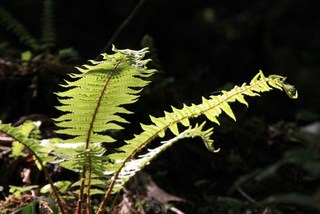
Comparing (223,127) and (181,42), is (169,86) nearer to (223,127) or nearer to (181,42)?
(223,127)

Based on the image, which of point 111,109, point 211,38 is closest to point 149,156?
point 111,109

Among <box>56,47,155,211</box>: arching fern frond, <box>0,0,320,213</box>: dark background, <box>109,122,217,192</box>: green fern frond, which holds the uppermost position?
<box>0,0,320,213</box>: dark background

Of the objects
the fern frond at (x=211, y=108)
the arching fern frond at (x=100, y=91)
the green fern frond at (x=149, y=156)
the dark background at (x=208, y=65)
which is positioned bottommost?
the green fern frond at (x=149, y=156)

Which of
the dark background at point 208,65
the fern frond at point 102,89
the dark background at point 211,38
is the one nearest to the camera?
the fern frond at point 102,89

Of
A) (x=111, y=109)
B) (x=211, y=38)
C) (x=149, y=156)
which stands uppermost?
(x=211, y=38)

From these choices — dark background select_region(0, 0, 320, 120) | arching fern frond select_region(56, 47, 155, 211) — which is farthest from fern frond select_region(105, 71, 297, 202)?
dark background select_region(0, 0, 320, 120)

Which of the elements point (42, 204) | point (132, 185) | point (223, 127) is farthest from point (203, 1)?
point (42, 204)

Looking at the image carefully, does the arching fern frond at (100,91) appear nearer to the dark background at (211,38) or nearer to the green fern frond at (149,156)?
the green fern frond at (149,156)

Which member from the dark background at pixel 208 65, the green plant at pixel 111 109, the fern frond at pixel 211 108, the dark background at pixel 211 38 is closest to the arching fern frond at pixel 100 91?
the green plant at pixel 111 109

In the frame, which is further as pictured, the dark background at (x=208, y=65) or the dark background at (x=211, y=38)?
the dark background at (x=211, y=38)

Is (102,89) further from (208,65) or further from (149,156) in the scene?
(208,65)

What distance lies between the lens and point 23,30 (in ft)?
12.0

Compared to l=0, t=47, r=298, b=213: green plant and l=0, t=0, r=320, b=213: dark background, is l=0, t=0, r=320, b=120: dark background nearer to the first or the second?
l=0, t=0, r=320, b=213: dark background

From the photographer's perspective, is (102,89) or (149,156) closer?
(102,89)
